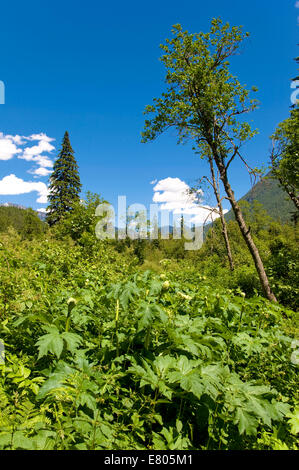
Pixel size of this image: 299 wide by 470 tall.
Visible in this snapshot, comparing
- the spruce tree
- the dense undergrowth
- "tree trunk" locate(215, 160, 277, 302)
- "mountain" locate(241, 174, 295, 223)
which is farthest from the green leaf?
the spruce tree

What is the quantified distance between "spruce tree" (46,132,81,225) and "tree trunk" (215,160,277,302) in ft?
93.4

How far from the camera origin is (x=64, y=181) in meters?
34.2

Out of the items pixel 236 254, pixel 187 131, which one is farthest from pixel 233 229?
pixel 187 131

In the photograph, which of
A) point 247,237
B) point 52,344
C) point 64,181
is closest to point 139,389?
point 52,344

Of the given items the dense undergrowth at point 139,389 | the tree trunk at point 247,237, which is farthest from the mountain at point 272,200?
the dense undergrowth at point 139,389

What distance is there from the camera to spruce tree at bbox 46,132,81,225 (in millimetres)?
33484

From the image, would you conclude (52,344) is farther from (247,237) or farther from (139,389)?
(247,237)

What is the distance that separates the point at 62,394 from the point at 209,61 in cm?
972

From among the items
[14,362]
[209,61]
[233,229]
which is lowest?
Result: [14,362]

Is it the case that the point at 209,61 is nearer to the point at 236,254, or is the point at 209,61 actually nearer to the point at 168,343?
the point at 168,343

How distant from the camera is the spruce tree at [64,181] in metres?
33.5

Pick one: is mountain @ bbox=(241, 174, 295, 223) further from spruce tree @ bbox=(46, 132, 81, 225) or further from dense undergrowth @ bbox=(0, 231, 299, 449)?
spruce tree @ bbox=(46, 132, 81, 225)

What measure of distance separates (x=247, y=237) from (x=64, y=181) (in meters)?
32.0

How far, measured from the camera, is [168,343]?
2291 mm
